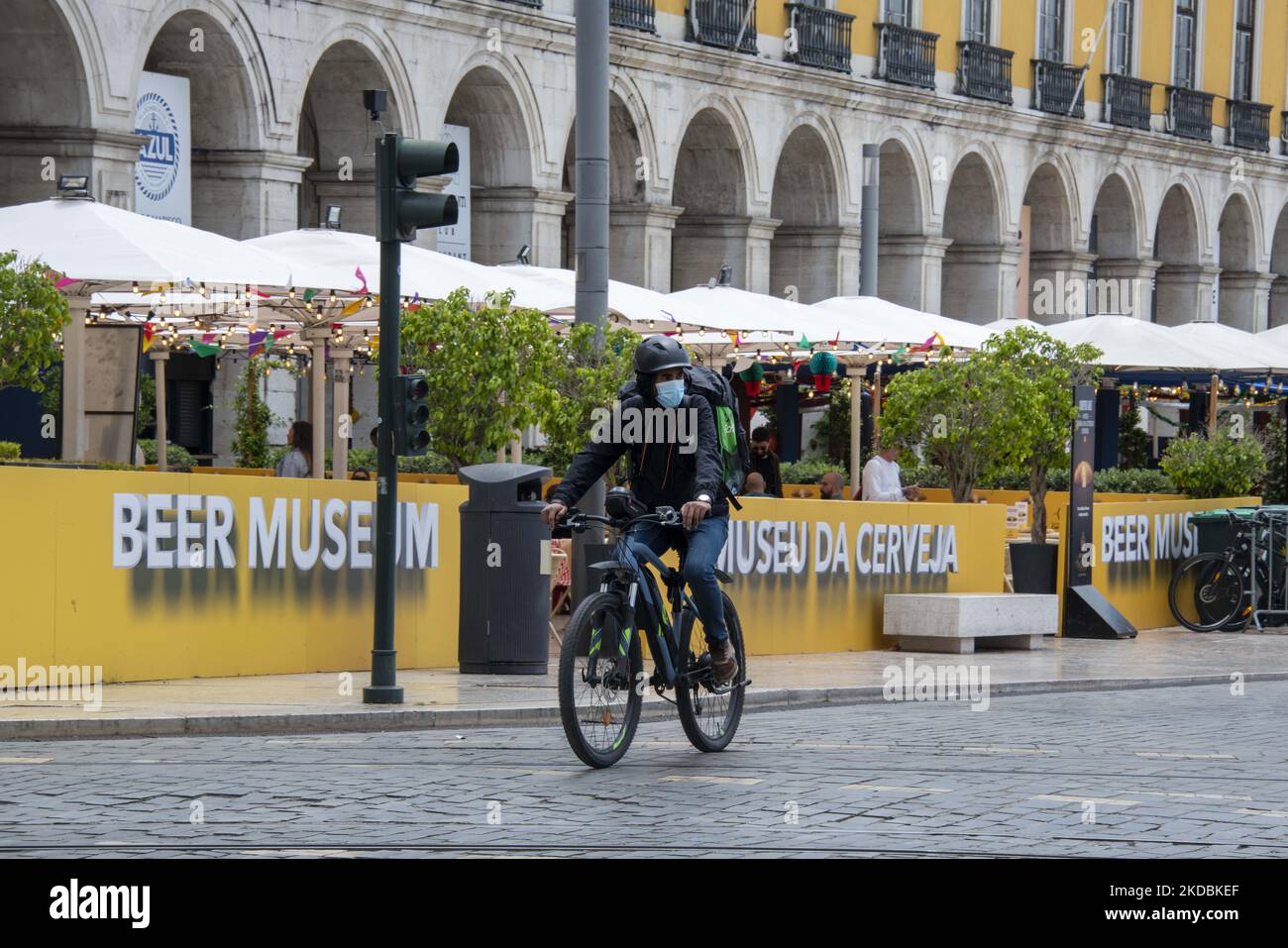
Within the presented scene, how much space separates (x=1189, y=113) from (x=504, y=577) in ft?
131

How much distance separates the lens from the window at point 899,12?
1652 inches

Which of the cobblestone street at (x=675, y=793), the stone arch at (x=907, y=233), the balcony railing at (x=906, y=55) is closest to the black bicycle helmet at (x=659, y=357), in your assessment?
the cobblestone street at (x=675, y=793)

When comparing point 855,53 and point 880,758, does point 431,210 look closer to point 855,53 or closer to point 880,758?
point 880,758

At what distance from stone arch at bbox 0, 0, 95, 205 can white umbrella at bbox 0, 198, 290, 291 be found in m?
7.57

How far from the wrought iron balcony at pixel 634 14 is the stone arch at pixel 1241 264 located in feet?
73.3

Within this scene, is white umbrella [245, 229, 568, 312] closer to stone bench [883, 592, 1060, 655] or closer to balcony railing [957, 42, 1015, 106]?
stone bench [883, 592, 1060, 655]

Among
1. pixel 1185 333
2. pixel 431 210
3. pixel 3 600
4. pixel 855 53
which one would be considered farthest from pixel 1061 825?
pixel 855 53

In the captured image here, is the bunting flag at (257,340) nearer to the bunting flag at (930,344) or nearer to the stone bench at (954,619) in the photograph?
the bunting flag at (930,344)

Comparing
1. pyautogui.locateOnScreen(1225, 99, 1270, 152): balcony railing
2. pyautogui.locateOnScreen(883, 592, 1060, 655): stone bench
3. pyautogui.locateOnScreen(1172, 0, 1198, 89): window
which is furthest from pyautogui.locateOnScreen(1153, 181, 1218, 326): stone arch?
pyautogui.locateOnScreen(883, 592, 1060, 655): stone bench

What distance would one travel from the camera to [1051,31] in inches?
1859

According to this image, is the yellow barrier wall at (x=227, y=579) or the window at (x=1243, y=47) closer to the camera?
the yellow barrier wall at (x=227, y=579)

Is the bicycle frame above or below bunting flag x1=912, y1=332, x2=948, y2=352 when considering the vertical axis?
below

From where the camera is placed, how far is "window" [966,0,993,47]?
1747 inches

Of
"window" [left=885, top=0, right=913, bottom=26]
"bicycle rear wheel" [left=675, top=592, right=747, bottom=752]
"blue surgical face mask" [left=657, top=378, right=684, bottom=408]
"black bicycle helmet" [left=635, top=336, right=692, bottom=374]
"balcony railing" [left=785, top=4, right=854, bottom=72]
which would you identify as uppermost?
"window" [left=885, top=0, right=913, bottom=26]
